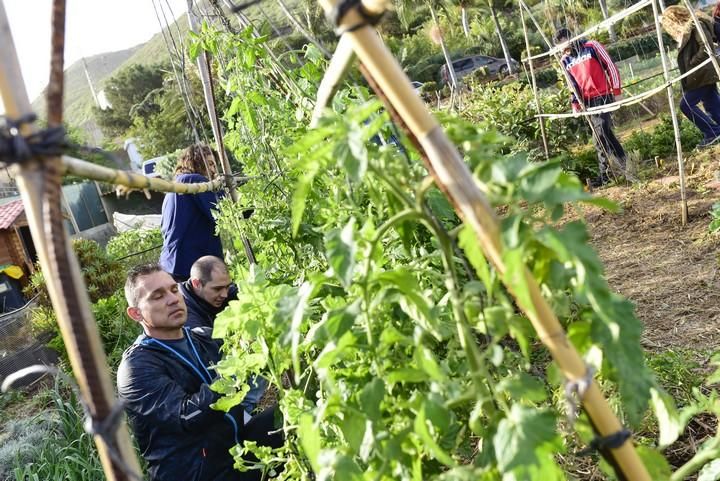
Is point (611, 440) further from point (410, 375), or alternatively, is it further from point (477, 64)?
point (477, 64)

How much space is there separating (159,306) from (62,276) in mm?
1834

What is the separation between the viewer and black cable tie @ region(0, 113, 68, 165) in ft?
2.30

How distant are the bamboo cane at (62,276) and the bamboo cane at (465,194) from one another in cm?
37

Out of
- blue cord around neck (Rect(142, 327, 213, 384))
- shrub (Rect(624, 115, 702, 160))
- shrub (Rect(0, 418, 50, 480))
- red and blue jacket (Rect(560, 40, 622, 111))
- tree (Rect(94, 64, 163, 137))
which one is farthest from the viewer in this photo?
tree (Rect(94, 64, 163, 137))

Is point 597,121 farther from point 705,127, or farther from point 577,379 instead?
point 577,379

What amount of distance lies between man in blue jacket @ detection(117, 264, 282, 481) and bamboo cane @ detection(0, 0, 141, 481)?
5.03 feet

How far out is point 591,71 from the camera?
6.07 metres

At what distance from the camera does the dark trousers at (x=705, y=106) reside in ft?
18.7

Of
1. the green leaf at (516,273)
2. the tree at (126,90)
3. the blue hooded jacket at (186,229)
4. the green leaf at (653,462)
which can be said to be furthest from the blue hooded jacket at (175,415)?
the tree at (126,90)

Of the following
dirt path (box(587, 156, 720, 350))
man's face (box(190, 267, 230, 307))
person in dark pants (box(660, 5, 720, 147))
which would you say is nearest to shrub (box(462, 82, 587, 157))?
dirt path (box(587, 156, 720, 350))

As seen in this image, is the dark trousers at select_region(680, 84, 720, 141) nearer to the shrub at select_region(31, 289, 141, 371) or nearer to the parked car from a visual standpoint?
the shrub at select_region(31, 289, 141, 371)

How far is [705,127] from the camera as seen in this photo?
614cm

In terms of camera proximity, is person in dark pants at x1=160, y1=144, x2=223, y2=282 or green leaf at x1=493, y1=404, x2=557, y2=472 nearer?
green leaf at x1=493, y1=404, x2=557, y2=472

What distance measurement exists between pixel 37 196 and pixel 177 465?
74.7 inches
